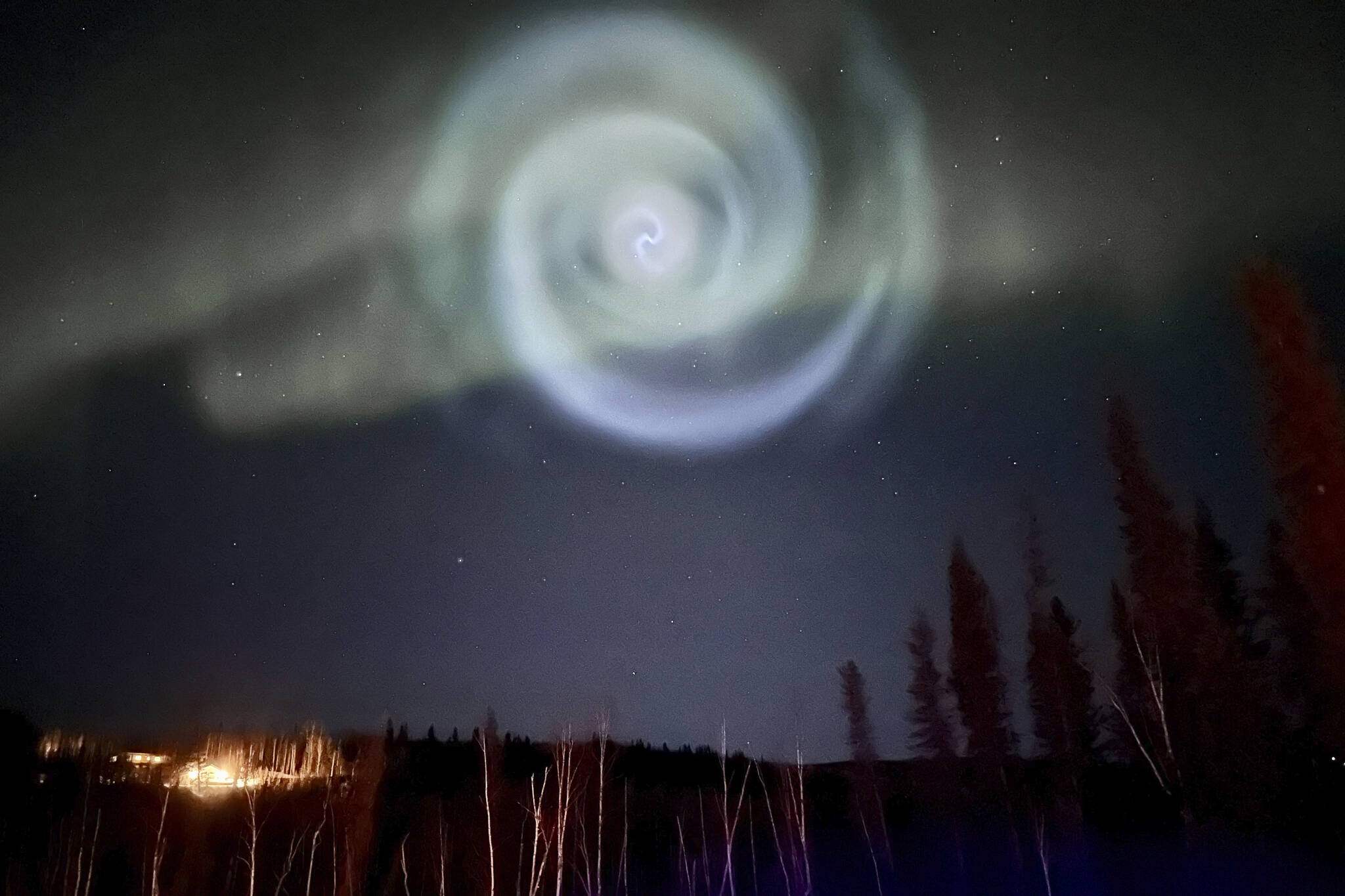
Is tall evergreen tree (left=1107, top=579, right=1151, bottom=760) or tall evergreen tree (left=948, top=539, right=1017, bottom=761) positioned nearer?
tall evergreen tree (left=1107, top=579, right=1151, bottom=760)

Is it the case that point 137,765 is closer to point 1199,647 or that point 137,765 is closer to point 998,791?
point 998,791

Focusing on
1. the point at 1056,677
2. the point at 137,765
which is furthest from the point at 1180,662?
the point at 137,765

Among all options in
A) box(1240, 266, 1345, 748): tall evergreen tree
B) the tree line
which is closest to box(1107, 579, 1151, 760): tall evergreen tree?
the tree line

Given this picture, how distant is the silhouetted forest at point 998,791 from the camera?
24.3 m

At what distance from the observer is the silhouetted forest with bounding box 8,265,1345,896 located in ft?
79.8

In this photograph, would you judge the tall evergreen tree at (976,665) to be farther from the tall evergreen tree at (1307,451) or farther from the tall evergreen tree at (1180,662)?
the tall evergreen tree at (1307,451)

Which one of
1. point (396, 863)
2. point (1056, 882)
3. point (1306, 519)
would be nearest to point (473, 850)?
point (396, 863)

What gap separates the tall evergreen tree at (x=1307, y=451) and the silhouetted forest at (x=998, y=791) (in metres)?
0.05

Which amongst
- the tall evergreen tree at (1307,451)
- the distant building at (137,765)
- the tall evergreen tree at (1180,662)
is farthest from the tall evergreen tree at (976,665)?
the distant building at (137,765)

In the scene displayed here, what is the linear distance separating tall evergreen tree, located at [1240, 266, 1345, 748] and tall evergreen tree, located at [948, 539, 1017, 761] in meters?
20.6

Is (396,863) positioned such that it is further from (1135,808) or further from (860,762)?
(1135,808)

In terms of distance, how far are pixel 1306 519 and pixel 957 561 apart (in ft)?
77.2

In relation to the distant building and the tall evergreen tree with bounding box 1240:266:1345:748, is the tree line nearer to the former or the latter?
the tall evergreen tree with bounding box 1240:266:1345:748

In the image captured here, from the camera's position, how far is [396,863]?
120ft
